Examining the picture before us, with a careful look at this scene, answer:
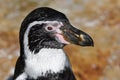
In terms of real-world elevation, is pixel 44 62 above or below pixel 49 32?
below

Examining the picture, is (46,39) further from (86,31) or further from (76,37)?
(86,31)

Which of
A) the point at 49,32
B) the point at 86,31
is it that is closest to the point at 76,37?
the point at 49,32

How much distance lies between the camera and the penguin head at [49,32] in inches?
161

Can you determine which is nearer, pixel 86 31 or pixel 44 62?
pixel 44 62

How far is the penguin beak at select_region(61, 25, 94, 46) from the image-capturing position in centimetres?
411

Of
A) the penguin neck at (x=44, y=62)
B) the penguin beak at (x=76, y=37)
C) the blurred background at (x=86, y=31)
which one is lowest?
the penguin neck at (x=44, y=62)

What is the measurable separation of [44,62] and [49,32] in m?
0.20

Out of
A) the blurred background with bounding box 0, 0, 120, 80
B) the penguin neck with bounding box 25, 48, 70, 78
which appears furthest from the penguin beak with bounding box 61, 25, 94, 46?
the blurred background with bounding box 0, 0, 120, 80

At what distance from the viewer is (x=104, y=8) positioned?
6.02m

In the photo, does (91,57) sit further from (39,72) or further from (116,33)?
(39,72)

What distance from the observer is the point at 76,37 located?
4.12 m

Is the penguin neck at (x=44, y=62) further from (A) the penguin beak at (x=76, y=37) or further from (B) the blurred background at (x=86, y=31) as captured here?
(B) the blurred background at (x=86, y=31)

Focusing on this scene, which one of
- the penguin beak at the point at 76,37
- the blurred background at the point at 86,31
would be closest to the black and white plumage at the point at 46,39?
the penguin beak at the point at 76,37

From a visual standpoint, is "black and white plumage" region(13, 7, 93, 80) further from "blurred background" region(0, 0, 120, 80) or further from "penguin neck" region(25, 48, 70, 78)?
"blurred background" region(0, 0, 120, 80)
